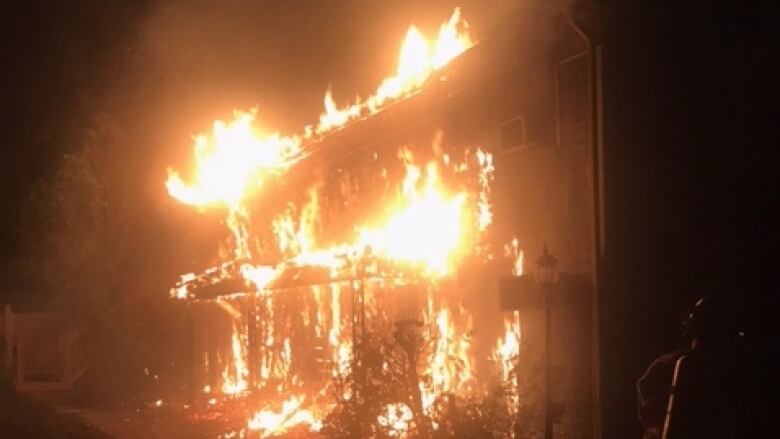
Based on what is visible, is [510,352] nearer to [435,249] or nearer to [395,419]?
[395,419]

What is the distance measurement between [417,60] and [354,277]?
4.56 metres

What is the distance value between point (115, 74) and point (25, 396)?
472 inches

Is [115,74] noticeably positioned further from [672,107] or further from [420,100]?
[672,107]

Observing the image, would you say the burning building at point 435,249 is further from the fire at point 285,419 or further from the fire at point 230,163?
the fire at point 230,163

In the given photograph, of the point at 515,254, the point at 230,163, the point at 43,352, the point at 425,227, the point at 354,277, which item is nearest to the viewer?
the point at 515,254

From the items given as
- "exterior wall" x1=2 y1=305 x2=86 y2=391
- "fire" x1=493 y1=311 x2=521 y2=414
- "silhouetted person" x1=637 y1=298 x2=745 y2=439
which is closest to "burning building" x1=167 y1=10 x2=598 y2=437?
"fire" x1=493 y1=311 x2=521 y2=414

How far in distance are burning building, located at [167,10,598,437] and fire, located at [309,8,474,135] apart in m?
0.04

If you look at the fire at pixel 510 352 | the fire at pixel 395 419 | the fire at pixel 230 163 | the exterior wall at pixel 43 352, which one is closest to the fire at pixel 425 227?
the fire at pixel 510 352

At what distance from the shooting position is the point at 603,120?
1092 centimetres

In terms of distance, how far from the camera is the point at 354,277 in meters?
13.7

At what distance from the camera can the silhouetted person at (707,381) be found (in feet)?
23.5

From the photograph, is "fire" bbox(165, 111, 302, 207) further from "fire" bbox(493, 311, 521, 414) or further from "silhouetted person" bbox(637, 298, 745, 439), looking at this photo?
"silhouetted person" bbox(637, 298, 745, 439)

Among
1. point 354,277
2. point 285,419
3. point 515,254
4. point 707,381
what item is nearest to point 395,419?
point 354,277

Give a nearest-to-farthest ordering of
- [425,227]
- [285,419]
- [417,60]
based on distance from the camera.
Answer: [425,227], [285,419], [417,60]
